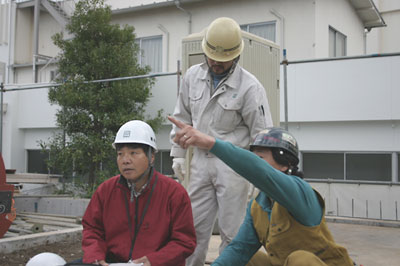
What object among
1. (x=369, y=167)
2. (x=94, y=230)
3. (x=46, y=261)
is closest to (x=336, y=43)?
(x=369, y=167)

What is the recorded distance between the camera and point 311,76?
953 cm

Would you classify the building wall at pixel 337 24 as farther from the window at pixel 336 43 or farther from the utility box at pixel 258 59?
the utility box at pixel 258 59

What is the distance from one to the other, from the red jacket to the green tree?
713 cm

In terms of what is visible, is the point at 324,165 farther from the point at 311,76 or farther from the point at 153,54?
the point at 153,54

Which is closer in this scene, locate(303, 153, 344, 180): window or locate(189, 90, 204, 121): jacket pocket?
locate(189, 90, 204, 121): jacket pocket

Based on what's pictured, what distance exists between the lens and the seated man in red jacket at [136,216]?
2.92 meters

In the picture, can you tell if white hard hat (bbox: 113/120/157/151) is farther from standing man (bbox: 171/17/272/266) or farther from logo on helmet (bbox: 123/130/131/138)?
standing man (bbox: 171/17/272/266)

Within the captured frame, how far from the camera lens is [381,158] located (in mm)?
9312

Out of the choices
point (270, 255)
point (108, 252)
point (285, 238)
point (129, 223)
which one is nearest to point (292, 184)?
point (285, 238)

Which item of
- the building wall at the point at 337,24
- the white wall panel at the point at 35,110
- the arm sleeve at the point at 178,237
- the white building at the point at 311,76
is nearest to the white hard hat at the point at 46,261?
the arm sleeve at the point at 178,237

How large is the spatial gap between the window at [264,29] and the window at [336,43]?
148 centimetres

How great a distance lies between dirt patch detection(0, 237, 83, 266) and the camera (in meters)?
5.32

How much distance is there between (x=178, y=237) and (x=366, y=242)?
171 inches

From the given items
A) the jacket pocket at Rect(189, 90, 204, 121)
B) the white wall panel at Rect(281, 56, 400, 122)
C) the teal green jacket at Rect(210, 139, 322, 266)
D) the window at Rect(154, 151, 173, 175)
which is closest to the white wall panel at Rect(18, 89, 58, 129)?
the window at Rect(154, 151, 173, 175)
